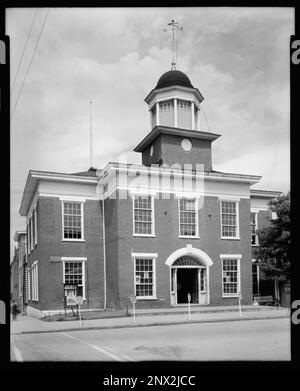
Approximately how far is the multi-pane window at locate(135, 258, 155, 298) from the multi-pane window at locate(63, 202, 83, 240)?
3.44 m

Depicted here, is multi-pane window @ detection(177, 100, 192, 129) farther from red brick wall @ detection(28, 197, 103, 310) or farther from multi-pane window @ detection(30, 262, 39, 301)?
multi-pane window @ detection(30, 262, 39, 301)

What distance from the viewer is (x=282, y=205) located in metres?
26.6

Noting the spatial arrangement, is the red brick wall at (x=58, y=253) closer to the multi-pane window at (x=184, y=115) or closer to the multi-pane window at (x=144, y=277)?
the multi-pane window at (x=144, y=277)

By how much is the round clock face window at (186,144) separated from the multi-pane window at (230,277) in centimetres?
642

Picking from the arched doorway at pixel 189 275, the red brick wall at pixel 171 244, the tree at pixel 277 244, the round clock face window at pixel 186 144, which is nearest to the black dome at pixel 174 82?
the round clock face window at pixel 186 144

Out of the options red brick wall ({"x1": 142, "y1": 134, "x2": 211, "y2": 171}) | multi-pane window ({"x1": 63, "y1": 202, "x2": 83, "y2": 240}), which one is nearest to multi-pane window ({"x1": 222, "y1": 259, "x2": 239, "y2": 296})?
red brick wall ({"x1": 142, "y1": 134, "x2": 211, "y2": 171})

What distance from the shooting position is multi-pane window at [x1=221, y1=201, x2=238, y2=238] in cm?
2642

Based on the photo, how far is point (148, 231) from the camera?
24.1m

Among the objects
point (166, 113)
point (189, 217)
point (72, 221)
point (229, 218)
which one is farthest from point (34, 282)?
point (166, 113)

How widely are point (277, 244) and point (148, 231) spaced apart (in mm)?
7516
